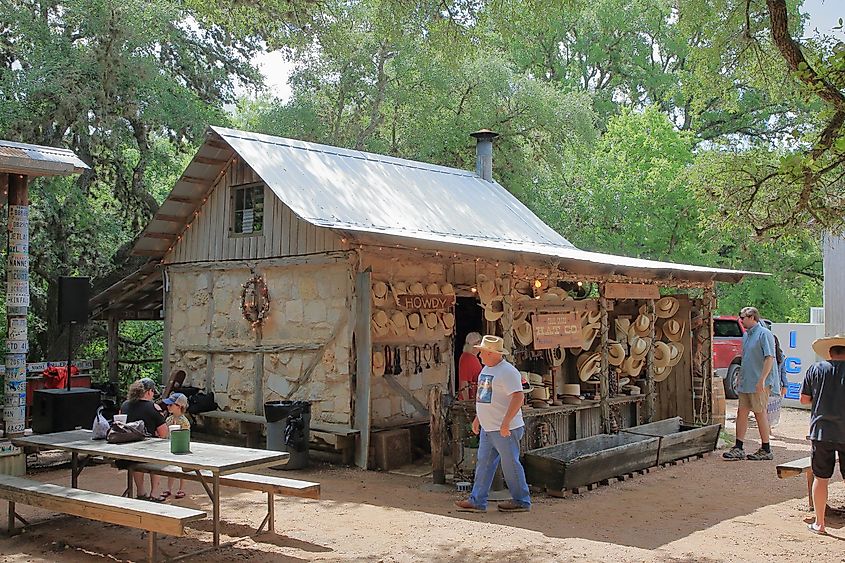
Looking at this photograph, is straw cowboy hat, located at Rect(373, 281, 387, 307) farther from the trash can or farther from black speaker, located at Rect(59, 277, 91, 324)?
black speaker, located at Rect(59, 277, 91, 324)

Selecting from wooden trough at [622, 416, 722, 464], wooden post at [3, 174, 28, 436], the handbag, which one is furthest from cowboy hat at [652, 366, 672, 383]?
wooden post at [3, 174, 28, 436]

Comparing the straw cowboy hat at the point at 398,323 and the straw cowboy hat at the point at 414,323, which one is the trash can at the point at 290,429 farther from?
the straw cowboy hat at the point at 414,323

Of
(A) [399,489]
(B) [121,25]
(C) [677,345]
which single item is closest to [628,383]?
(C) [677,345]

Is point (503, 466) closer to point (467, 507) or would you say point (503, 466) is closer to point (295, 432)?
point (467, 507)

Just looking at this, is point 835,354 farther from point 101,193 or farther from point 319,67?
point 319,67

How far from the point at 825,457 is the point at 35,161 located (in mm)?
7960

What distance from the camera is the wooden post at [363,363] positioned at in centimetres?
950

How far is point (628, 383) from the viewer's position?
11484 millimetres

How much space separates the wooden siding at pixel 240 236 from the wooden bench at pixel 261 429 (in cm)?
208

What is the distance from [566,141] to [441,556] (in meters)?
16.3

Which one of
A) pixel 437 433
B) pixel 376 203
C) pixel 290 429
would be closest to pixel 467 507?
pixel 437 433

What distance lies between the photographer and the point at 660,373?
1167cm

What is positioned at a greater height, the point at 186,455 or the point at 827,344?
the point at 827,344

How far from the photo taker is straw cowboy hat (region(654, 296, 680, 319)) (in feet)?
38.7
